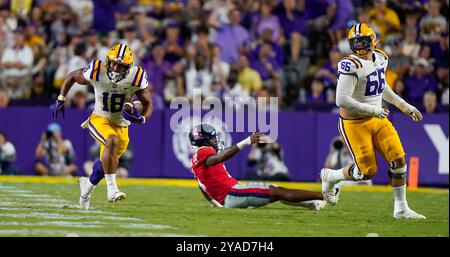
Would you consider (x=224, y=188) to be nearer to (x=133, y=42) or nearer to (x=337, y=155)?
(x=337, y=155)

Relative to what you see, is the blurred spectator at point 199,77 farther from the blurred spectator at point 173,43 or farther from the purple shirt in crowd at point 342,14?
the purple shirt in crowd at point 342,14

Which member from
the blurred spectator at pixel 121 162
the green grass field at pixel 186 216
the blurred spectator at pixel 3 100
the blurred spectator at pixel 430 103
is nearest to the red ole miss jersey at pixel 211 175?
the green grass field at pixel 186 216

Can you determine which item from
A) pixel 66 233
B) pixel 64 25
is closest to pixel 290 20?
pixel 64 25

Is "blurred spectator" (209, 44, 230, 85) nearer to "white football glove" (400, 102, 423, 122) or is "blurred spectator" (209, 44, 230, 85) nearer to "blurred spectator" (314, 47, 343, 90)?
"blurred spectator" (314, 47, 343, 90)

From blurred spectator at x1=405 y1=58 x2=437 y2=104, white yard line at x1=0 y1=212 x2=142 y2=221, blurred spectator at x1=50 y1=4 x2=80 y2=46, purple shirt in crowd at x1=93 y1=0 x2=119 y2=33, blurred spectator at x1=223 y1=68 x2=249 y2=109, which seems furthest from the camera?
purple shirt in crowd at x1=93 y1=0 x2=119 y2=33

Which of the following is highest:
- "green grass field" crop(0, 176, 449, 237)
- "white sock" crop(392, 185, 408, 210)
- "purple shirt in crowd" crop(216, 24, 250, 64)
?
"purple shirt in crowd" crop(216, 24, 250, 64)

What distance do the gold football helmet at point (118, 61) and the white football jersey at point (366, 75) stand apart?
204 cm

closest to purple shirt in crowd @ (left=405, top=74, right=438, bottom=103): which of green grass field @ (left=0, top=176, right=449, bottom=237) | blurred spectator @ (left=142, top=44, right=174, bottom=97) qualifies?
green grass field @ (left=0, top=176, right=449, bottom=237)

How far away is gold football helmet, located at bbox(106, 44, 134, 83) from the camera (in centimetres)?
1045

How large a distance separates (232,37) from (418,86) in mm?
3232

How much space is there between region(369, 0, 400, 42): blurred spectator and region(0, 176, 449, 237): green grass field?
413cm

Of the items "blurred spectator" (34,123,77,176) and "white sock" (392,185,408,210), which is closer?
"white sock" (392,185,408,210)

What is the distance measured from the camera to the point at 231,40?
17250 mm

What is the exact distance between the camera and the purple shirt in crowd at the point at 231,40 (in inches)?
676
